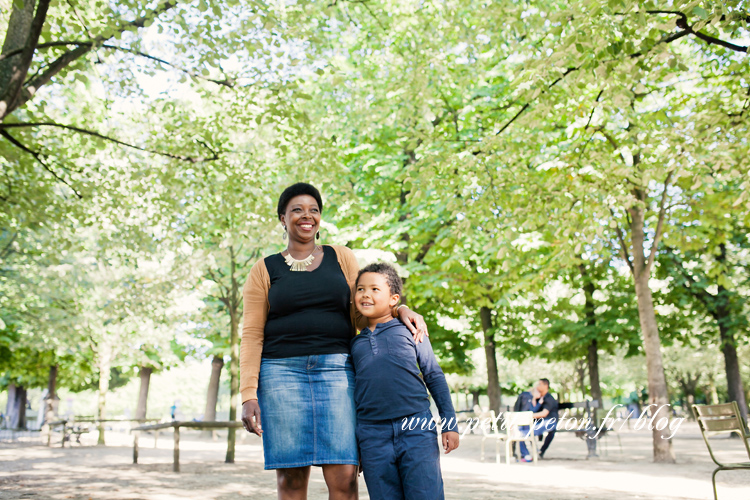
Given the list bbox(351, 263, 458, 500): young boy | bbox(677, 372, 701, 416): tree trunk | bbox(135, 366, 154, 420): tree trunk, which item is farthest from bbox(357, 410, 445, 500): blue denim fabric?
bbox(677, 372, 701, 416): tree trunk

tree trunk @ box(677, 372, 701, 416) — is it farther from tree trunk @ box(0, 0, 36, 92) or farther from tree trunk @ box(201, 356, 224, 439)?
tree trunk @ box(0, 0, 36, 92)

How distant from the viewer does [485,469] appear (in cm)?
1135

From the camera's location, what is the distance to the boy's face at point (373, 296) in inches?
137

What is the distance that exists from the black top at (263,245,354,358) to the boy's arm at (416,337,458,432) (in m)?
0.42

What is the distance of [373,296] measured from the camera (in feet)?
11.4

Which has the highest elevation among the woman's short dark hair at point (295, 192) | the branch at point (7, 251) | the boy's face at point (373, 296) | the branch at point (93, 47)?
the branch at point (93, 47)

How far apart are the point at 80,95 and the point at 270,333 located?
10.3 meters

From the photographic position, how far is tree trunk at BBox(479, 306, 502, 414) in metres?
19.2

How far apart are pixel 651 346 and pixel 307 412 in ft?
32.4

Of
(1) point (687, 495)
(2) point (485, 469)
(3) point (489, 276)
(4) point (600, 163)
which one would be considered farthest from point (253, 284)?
(3) point (489, 276)

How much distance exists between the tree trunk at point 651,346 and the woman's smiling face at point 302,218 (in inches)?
342

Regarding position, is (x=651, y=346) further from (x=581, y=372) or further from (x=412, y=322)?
(x=581, y=372)

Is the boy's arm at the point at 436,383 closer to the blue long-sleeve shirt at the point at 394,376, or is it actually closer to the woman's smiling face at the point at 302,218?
the blue long-sleeve shirt at the point at 394,376

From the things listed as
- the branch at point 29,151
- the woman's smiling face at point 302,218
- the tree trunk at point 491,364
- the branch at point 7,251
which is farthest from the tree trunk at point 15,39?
the tree trunk at point 491,364
